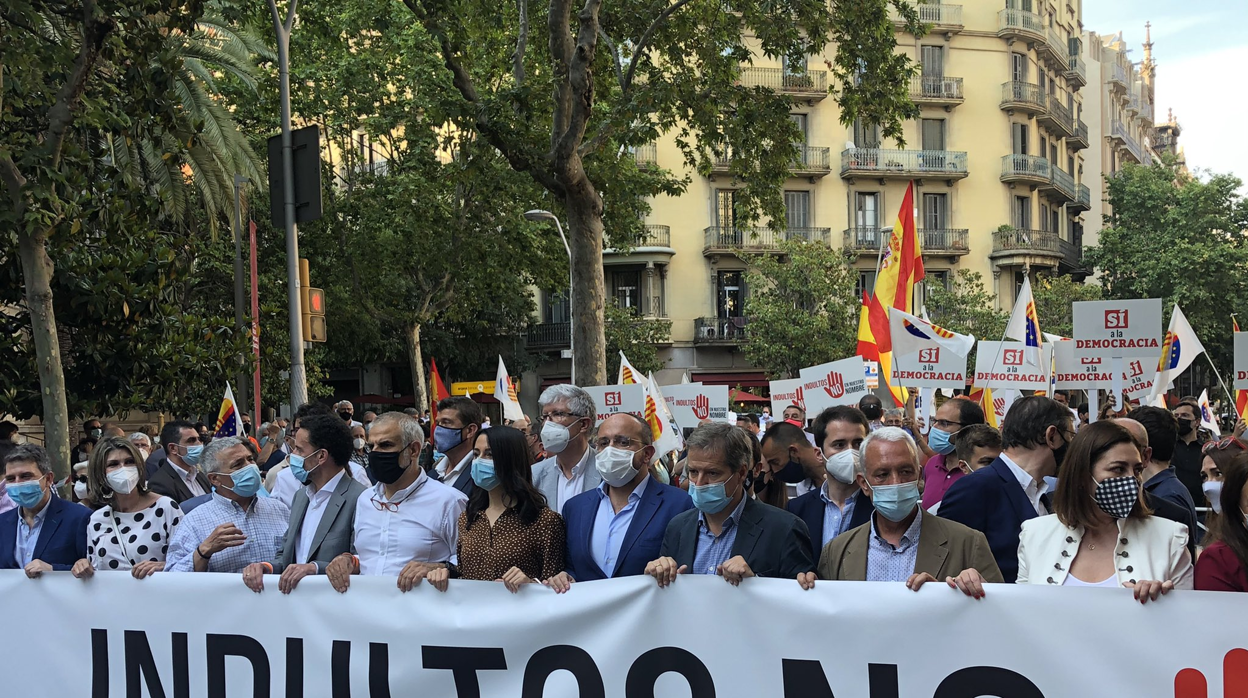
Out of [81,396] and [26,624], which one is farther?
[81,396]

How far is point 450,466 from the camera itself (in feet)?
24.0

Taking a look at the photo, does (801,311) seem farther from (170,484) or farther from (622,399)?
(170,484)

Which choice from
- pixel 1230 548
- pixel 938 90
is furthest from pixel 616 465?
pixel 938 90

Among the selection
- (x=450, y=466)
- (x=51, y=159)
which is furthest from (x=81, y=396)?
(x=450, y=466)

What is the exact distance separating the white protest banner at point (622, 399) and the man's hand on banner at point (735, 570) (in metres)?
6.34

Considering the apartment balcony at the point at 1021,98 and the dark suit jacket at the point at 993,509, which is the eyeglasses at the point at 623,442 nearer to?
the dark suit jacket at the point at 993,509

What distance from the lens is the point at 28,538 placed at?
5.79 metres

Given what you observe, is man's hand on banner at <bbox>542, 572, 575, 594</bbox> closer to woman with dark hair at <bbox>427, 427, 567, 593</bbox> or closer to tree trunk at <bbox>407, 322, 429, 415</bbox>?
woman with dark hair at <bbox>427, 427, 567, 593</bbox>

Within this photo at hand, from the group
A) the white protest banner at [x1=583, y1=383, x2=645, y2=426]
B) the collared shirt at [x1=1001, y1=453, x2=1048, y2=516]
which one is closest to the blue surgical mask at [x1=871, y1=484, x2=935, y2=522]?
the collared shirt at [x1=1001, y1=453, x2=1048, y2=516]

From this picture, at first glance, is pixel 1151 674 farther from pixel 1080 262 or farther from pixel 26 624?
pixel 1080 262

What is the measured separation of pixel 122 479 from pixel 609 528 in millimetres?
2390

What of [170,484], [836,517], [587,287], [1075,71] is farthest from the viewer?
[1075,71]

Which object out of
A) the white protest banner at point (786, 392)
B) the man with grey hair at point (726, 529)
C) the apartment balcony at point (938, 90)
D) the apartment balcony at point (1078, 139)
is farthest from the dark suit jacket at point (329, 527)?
the apartment balcony at point (1078, 139)

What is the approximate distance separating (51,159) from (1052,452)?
8157mm
